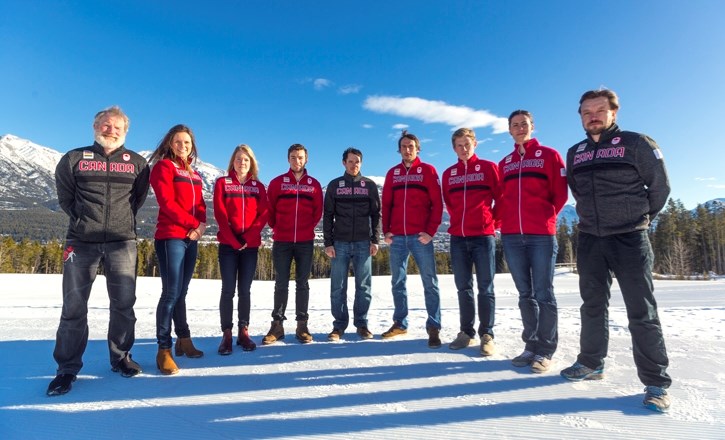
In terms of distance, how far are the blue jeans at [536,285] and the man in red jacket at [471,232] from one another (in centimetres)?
34

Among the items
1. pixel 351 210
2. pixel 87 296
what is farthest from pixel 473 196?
pixel 87 296

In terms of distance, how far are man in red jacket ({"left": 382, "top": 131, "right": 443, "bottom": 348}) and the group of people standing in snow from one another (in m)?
0.02

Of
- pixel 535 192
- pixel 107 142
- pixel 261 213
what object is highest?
pixel 107 142

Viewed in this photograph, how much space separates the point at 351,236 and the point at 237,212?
1.47 meters

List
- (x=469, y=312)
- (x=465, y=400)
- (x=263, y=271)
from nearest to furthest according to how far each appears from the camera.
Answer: (x=465, y=400)
(x=469, y=312)
(x=263, y=271)

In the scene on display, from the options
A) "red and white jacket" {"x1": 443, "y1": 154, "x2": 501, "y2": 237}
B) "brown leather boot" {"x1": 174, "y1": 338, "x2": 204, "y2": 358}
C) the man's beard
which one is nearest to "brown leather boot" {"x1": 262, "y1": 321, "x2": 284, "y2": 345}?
"brown leather boot" {"x1": 174, "y1": 338, "x2": 204, "y2": 358}

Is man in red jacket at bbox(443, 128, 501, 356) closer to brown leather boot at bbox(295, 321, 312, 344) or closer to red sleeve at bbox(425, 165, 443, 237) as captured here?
red sleeve at bbox(425, 165, 443, 237)

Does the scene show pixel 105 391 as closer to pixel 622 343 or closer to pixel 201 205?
pixel 201 205

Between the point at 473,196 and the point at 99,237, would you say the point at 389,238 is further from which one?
the point at 99,237

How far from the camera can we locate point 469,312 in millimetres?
4062

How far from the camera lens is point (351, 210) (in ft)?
15.3

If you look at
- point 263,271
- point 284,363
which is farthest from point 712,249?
point 263,271

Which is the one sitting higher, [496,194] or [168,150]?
[168,150]

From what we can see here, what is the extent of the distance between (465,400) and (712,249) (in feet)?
210
